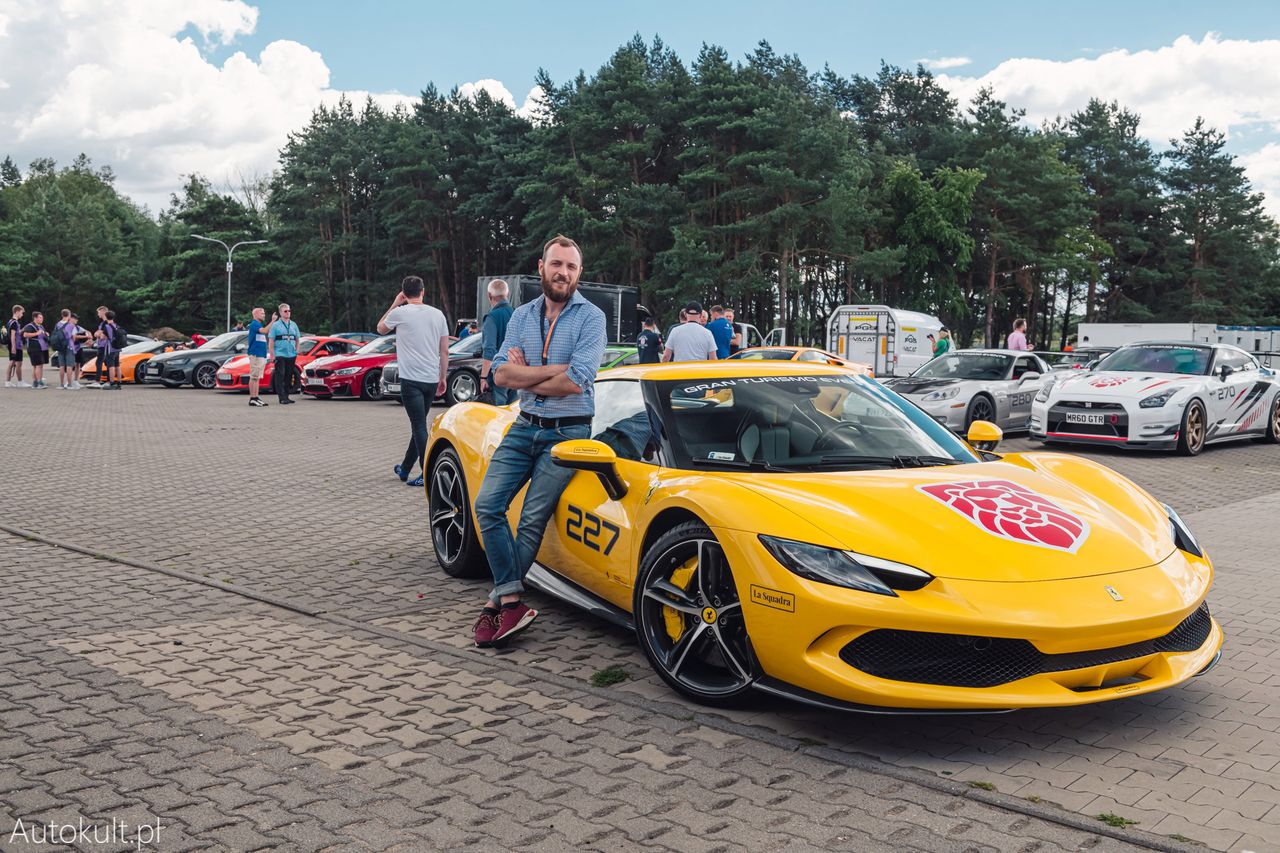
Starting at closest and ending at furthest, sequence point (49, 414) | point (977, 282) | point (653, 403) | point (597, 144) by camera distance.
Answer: point (653, 403) → point (49, 414) → point (597, 144) → point (977, 282)

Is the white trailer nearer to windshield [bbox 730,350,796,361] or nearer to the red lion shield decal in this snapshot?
windshield [bbox 730,350,796,361]

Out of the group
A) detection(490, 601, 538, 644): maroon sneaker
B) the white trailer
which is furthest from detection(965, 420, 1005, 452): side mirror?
the white trailer

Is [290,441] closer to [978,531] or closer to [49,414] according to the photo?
[49,414]

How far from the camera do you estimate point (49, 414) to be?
19219 mm

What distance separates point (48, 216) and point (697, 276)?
64862mm

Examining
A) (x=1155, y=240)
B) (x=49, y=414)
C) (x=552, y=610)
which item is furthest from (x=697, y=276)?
(x=552, y=610)

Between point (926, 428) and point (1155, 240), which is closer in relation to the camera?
point (926, 428)

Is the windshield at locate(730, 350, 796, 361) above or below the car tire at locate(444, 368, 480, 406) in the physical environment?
above

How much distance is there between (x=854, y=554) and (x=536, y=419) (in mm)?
1906

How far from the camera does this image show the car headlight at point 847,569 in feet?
11.9

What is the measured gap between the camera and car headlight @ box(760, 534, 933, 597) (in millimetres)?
3637

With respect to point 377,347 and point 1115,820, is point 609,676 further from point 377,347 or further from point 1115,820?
point 377,347

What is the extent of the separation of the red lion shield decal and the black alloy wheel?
20.7 m

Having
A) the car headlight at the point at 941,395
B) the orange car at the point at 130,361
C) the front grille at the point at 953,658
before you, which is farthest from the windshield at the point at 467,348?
the front grille at the point at 953,658
